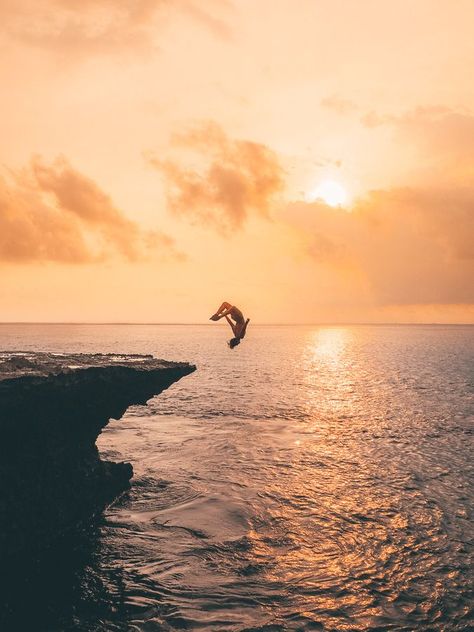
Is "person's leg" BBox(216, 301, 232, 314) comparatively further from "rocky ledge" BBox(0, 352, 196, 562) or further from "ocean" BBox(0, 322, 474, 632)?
"ocean" BBox(0, 322, 474, 632)

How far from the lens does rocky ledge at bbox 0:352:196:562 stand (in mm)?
13516

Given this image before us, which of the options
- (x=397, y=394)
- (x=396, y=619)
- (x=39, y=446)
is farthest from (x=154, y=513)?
(x=397, y=394)

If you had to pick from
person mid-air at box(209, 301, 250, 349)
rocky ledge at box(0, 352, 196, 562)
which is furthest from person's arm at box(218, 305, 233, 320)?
rocky ledge at box(0, 352, 196, 562)

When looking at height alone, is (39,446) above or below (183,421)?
above

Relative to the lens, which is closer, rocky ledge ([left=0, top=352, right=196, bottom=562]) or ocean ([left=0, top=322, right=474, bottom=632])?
ocean ([left=0, top=322, right=474, bottom=632])

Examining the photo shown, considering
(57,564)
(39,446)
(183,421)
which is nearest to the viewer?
(57,564)

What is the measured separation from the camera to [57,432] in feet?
52.0

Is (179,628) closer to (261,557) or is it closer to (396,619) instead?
(261,557)

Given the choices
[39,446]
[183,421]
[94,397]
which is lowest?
[183,421]

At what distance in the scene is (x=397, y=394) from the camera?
51688 mm

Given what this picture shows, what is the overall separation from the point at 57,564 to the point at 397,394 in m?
45.8

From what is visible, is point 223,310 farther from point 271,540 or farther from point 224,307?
point 271,540

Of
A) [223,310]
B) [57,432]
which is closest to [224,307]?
[223,310]

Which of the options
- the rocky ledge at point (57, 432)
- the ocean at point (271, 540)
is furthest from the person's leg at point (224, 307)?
the ocean at point (271, 540)
